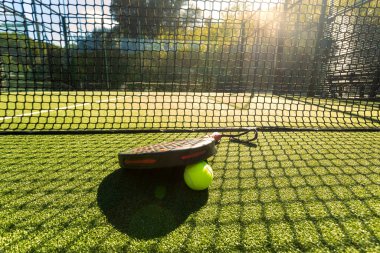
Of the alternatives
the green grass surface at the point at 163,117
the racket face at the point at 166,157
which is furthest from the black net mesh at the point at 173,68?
the racket face at the point at 166,157

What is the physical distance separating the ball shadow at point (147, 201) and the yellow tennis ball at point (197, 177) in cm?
5

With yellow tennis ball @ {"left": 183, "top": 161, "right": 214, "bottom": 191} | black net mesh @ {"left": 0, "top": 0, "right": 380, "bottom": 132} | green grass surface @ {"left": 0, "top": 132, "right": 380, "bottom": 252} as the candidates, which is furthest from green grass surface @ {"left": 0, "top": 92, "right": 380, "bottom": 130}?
yellow tennis ball @ {"left": 183, "top": 161, "right": 214, "bottom": 191}

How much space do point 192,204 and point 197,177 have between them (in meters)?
0.17

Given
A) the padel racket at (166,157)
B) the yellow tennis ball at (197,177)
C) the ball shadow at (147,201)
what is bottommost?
the ball shadow at (147,201)

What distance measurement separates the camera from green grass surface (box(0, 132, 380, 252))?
1.13 m

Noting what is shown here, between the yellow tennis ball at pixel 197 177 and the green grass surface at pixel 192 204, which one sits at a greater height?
the yellow tennis ball at pixel 197 177

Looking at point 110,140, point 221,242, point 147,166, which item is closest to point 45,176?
point 147,166

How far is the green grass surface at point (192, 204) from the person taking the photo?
1.13 m

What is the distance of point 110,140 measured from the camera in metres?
2.77

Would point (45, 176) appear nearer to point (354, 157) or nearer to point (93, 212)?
point (93, 212)

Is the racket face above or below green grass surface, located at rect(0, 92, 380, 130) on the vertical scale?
above

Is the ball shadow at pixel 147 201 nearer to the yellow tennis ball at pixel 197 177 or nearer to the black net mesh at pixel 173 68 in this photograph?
the yellow tennis ball at pixel 197 177

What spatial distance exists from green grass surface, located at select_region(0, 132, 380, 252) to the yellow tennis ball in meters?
0.06

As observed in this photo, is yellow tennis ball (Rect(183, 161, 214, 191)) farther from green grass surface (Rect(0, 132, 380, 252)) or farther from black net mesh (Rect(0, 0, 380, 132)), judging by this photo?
black net mesh (Rect(0, 0, 380, 132))
